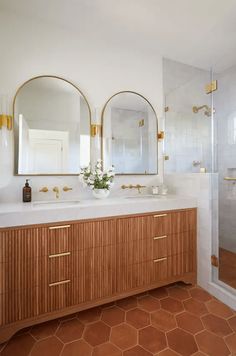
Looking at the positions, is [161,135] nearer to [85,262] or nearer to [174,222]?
[174,222]

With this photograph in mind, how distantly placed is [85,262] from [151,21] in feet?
7.56

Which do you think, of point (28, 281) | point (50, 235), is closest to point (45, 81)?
point (50, 235)

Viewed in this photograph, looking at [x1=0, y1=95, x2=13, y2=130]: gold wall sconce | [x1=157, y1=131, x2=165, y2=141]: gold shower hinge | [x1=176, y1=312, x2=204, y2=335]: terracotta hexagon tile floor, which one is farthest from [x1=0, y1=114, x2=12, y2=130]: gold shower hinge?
[x1=176, y1=312, x2=204, y2=335]: terracotta hexagon tile floor

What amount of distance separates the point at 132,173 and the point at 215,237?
108cm

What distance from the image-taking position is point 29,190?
180cm

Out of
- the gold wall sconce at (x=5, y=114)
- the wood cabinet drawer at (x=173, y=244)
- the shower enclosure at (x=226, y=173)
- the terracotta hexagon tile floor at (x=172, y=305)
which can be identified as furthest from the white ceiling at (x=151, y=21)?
the terracotta hexagon tile floor at (x=172, y=305)

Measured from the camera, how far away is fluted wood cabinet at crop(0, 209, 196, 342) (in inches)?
52.5

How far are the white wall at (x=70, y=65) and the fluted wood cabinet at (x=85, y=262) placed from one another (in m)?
0.63

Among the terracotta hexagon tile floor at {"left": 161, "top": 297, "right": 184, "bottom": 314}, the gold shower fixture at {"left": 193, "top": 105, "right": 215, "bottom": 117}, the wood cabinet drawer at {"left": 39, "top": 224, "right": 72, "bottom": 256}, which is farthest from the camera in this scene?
the gold shower fixture at {"left": 193, "top": 105, "right": 215, "bottom": 117}

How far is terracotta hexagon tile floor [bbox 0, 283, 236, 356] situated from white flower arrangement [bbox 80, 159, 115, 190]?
1.06m

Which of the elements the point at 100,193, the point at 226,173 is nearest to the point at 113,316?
the point at 100,193

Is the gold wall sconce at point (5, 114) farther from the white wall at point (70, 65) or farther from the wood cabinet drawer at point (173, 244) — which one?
the wood cabinet drawer at point (173, 244)

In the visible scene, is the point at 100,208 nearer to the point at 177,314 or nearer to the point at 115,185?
the point at 115,185

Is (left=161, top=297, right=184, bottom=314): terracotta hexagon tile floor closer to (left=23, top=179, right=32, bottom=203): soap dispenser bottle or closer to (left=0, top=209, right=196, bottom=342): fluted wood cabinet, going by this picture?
(left=0, top=209, right=196, bottom=342): fluted wood cabinet
